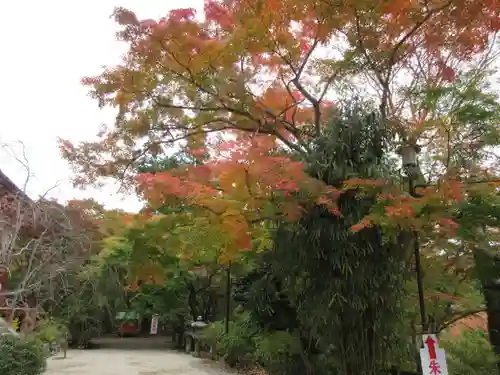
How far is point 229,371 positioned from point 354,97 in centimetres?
773

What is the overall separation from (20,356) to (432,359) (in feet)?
21.5

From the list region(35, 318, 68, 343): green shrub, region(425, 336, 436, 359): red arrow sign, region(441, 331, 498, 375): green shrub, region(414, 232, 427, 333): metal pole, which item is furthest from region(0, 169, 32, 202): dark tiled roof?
region(441, 331, 498, 375): green shrub

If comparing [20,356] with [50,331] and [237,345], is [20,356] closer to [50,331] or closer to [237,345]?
[237,345]

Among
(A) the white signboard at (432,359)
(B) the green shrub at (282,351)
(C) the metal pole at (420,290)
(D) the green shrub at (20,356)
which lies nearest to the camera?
(A) the white signboard at (432,359)

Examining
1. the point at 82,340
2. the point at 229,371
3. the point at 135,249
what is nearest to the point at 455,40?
the point at 135,249

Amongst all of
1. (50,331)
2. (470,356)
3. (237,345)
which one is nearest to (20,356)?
(237,345)

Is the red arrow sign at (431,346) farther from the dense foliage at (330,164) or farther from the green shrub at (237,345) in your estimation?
the green shrub at (237,345)

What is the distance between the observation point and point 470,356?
283 inches

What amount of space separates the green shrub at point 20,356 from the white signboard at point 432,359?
6373 mm

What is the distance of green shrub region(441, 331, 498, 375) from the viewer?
685 centimetres

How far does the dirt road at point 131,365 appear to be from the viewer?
1121 centimetres

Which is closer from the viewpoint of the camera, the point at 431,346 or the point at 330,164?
the point at 431,346

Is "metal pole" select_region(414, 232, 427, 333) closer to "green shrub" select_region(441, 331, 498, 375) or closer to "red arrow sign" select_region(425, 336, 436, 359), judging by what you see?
"red arrow sign" select_region(425, 336, 436, 359)

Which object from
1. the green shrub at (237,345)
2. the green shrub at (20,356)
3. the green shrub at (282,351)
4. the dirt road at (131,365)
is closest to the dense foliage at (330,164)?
the green shrub at (282,351)
